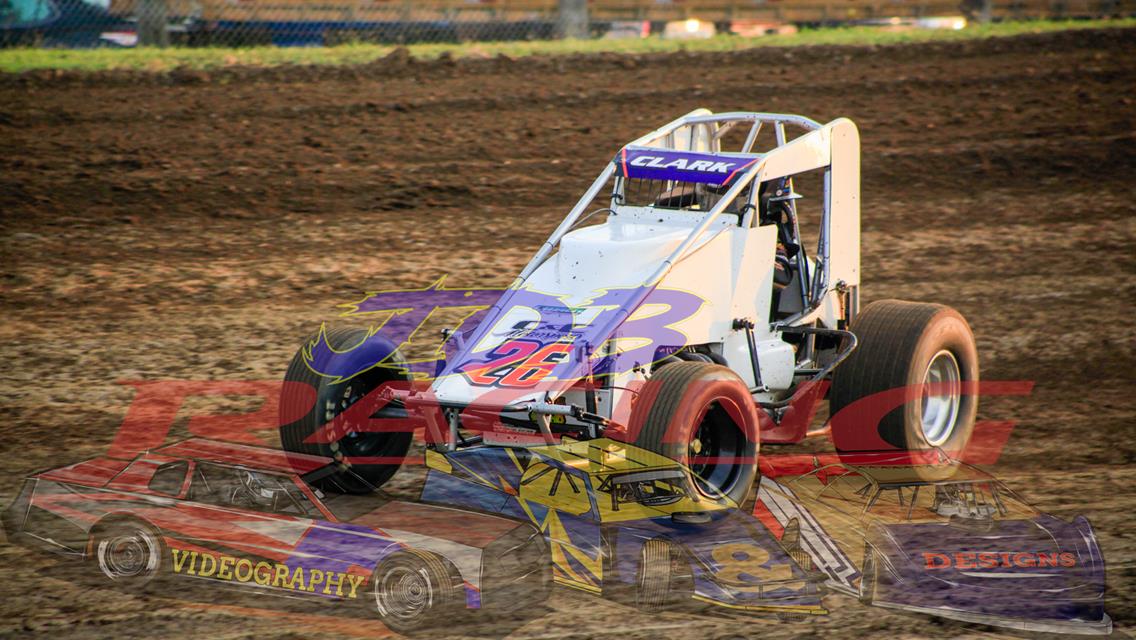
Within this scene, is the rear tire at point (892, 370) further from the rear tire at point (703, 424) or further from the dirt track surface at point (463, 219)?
the rear tire at point (703, 424)

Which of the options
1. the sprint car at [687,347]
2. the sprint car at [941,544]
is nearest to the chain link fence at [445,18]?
the sprint car at [687,347]

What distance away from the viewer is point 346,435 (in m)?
6.12

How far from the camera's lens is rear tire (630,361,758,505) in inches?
211

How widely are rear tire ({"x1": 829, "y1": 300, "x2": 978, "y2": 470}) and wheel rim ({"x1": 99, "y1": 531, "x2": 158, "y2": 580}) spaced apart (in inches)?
A: 136

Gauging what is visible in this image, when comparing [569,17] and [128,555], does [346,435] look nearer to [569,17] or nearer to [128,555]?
[128,555]

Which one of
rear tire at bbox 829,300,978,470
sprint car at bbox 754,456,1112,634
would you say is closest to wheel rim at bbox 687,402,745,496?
sprint car at bbox 754,456,1112,634

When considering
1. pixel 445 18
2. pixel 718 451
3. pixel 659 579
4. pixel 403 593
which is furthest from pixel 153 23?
pixel 659 579

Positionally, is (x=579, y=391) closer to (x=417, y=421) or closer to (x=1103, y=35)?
(x=417, y=421)

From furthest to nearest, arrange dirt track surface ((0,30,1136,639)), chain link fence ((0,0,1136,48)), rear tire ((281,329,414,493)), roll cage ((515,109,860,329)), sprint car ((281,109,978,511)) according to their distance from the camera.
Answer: chain link fence ((0,0,1136,48)), roll cage ((515,109,860,329)), dirt track surface ((0,30,1136,639)), rear tire ((281,329,414,493)), sprint car ((281,109,978,511))

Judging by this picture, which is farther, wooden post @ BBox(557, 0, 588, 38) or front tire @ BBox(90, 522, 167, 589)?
wooden post @ BBox(557, 0, 588, 38)

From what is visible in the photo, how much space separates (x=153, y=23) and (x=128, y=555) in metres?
12.9

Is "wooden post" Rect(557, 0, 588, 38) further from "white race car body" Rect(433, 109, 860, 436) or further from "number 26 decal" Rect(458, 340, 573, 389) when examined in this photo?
"number 26 decal" Rect(458, 340, 573, 389)

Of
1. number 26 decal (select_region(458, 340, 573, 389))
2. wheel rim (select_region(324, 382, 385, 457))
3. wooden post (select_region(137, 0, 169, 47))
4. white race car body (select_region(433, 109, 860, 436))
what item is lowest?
wheel rim (select_region(324, 382, 385, 457))

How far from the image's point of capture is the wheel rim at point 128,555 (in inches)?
208
